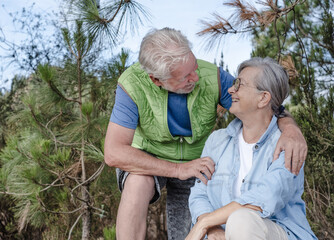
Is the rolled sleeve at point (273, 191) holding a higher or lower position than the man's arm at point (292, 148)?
lower

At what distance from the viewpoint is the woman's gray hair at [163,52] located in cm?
208

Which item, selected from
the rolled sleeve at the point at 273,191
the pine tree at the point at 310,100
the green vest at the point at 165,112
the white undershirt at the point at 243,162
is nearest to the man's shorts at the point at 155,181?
the green vest at the point at 165,112

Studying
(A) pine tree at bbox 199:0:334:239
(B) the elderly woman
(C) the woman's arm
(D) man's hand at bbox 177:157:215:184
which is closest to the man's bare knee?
(D) man's hand at bbox 177:157:215:184

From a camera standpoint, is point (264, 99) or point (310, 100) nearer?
point (264, 99)

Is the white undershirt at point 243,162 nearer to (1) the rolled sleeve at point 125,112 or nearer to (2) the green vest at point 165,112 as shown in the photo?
(2) the green vest at point 165,112

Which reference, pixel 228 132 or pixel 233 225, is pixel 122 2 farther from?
pixel 233 225

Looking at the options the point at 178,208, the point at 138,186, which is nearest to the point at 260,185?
the point at 138,186

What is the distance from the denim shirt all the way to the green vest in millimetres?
252

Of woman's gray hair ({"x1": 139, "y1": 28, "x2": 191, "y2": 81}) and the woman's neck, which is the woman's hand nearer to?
the woman's neck

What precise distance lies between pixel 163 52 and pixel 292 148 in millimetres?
770

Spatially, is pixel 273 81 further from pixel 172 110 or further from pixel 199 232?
pixel 199 232

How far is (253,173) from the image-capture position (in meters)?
1.85

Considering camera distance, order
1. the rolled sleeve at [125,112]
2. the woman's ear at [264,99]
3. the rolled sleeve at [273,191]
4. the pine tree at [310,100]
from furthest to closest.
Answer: the pine tree at [310,100], the rolled sleeve at [125,112], the woman's ear at [264,99], the rolled sleeve at [273,191]

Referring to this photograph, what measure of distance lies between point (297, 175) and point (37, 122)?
2.17 metres
